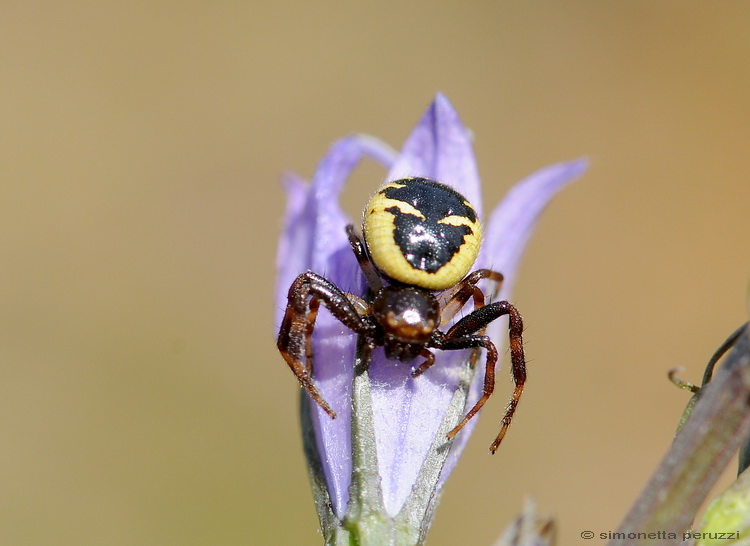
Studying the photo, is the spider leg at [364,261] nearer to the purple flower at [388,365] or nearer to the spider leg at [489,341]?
the purple flower at [388,365]

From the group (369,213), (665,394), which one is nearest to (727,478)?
(665,394)

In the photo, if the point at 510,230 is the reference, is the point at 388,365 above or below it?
below

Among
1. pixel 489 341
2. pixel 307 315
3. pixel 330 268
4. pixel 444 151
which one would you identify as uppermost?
pixel 444 151

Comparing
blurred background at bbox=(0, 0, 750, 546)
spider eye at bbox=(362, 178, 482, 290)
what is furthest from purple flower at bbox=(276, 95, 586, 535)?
blurred background at bbox=(0, 0, 750, 546)

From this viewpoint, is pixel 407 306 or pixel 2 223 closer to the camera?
pixel 407 306

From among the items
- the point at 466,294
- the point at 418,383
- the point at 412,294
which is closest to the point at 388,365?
the point at 418,383

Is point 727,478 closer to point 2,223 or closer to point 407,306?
point 407,306

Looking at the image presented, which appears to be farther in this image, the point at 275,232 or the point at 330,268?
the point at 275,232

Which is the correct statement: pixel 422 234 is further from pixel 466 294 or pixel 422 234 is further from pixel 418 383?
pixel 418 383
